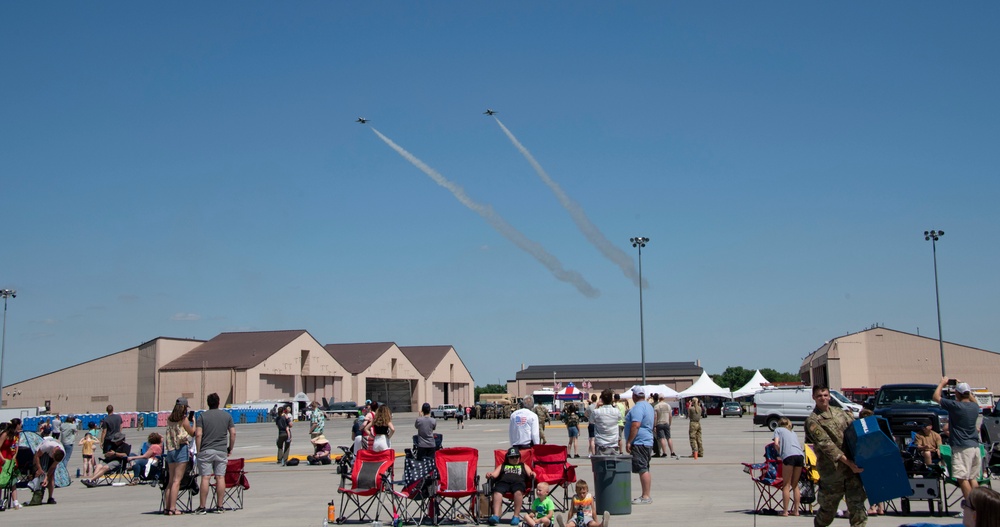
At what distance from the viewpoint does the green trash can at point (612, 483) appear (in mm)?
12359

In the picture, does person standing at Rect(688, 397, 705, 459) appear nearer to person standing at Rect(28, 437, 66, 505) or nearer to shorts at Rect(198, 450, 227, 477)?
shorts at Rect(198, 450, 227, 477)

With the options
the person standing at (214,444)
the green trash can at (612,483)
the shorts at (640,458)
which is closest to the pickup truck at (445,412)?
the person standing at (214,444)

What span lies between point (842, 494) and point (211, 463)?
30.8ft

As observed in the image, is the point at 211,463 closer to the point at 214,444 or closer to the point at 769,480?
the point at 214,444

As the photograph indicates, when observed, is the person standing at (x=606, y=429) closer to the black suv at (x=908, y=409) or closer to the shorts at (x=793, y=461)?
the shorts at (x=793, y=461)

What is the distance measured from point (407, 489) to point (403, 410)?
91.1 meters

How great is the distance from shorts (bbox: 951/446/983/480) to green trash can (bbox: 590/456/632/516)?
4401 mm

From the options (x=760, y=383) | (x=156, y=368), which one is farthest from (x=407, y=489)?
(x=156, y=368)

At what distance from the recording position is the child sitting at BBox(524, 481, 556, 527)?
11125 mm

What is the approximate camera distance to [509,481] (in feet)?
39.8

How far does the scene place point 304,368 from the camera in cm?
8312

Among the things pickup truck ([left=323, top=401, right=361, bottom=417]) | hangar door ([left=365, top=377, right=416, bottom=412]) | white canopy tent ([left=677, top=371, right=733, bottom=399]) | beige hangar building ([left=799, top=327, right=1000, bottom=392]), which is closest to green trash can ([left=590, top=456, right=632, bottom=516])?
white canopy tent ([left=677, top=371, right=733, bottom=399])

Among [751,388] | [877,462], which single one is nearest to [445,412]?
[751,388]

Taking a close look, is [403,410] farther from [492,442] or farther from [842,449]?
[842,449]
